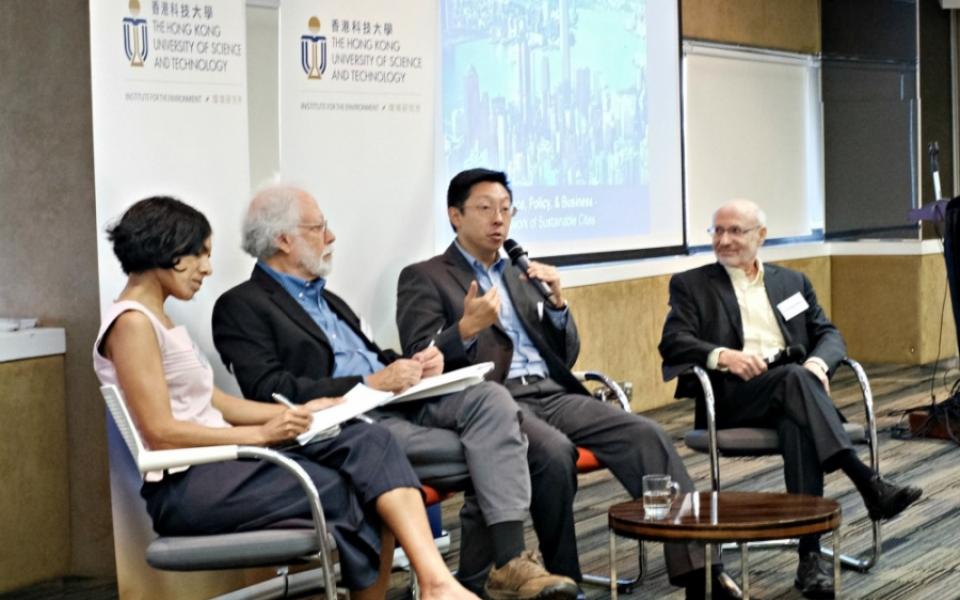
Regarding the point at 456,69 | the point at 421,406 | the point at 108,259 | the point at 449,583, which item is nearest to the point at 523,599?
the point at 449,583

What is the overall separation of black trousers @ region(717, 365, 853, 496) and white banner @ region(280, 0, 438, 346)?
1.30 meters

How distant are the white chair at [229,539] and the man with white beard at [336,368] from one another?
56cm

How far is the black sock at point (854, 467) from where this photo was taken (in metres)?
4.68

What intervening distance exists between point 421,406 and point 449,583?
2.53 feet

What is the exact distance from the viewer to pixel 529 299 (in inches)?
192

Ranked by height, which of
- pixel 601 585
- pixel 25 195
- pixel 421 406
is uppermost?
pixel 25 195

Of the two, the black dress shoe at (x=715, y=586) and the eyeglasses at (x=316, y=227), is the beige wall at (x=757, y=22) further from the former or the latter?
the black dress shoe at (x=715, y=586)

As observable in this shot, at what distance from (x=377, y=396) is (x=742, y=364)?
59.3 inches

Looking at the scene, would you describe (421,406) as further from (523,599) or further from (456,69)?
(456,69)

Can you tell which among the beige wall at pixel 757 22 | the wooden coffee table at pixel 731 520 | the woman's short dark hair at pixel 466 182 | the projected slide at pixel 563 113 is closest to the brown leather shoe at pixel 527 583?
the wooden coffee table at pixel 731 520

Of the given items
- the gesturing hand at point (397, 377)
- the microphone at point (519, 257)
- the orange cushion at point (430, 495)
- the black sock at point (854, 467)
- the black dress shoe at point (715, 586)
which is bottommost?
the black dress shoe at point (715, 586)

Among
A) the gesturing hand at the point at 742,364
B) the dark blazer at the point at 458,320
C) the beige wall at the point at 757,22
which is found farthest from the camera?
the beige wall at the point at 757,22

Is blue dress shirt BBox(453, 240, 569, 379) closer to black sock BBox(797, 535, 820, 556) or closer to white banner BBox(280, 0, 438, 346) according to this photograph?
white banner BBox(280, 0, 438, 346)

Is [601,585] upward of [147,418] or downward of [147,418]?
downward
